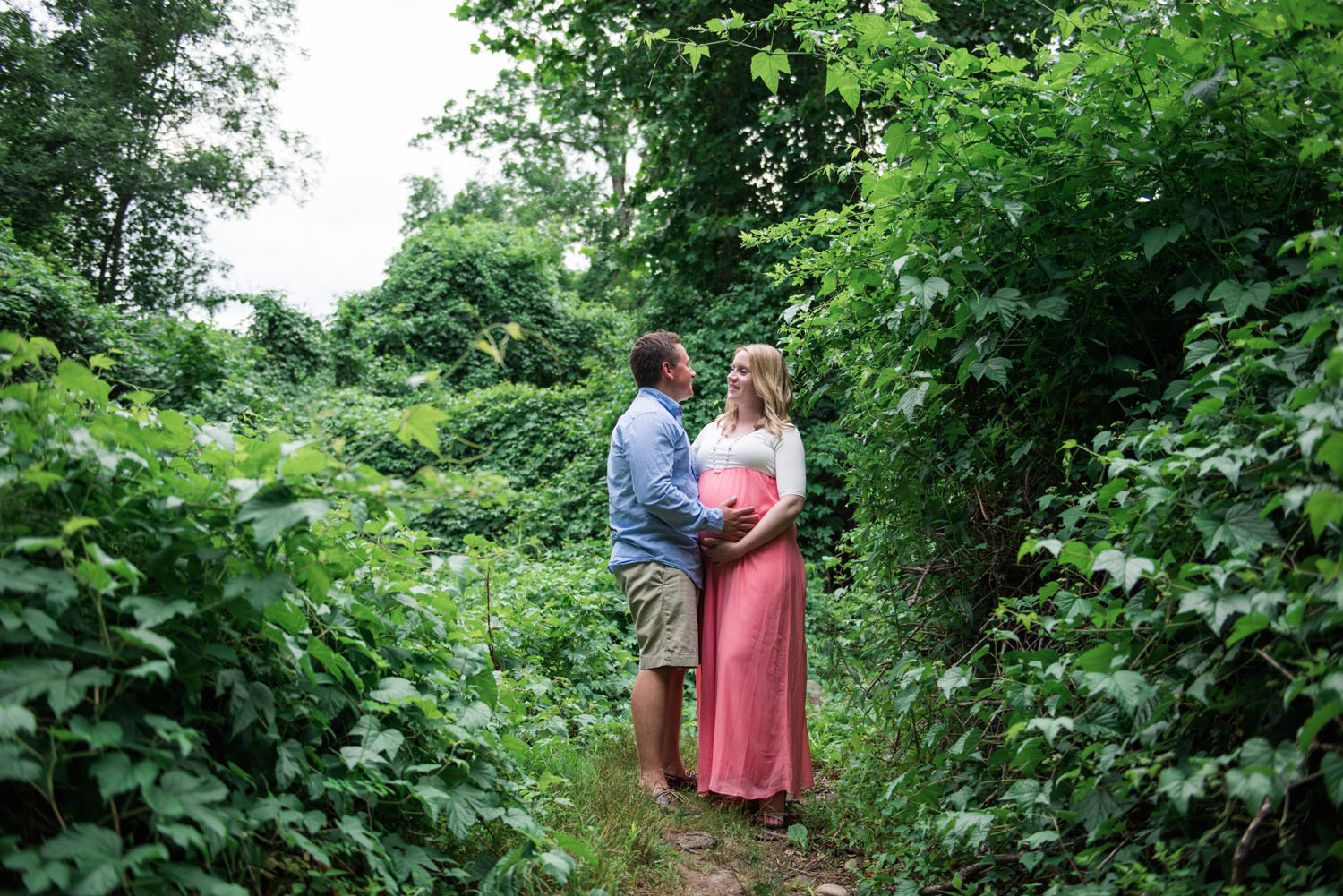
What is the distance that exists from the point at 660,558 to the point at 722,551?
0.95 feet

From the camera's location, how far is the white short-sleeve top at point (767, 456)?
12.7 feet

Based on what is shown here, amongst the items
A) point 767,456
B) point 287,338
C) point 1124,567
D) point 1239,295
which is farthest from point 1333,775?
point 287,338

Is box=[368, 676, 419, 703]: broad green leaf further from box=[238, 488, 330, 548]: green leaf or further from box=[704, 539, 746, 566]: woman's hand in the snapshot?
box=[704, 539, 746, 566]: woman's hand

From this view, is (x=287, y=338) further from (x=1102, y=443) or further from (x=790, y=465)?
(x=1102, y=443)

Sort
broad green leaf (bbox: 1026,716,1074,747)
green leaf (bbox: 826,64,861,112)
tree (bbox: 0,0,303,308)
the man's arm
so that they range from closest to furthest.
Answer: broad green leaf (bbox: 1026,716,1074,747) < green leaf (bbox: 826,64,861,112) < the man's arm < tree (bbox: 0,0,303,308)

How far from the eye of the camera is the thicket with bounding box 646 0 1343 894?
5.67 ft

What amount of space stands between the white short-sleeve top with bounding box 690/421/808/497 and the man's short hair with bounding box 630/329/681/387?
0.44m

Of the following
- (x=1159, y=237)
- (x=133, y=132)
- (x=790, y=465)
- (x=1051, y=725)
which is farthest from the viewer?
(x=133, y=132)

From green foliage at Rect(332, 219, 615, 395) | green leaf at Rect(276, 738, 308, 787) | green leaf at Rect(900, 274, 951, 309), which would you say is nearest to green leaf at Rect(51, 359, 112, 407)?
green leaf at Rect(276, 738, 308, 787)

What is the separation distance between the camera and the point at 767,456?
3.95 metres

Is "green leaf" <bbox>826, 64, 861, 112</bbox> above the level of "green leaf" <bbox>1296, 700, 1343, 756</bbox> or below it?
above

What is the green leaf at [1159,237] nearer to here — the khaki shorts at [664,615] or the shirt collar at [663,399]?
the shirt collar at [663,399]

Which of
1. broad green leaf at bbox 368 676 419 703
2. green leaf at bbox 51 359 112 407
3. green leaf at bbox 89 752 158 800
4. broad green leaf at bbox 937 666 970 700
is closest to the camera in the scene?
green leaf at bbox 89 752 158 800

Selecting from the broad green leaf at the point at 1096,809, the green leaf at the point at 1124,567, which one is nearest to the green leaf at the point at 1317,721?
the green leaf at the point at 1124,567
